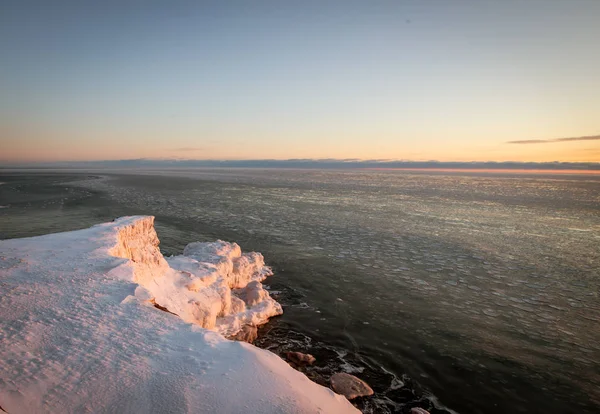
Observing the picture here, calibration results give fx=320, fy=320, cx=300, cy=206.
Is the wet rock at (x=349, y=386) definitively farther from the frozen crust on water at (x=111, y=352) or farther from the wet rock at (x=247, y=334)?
the wet rock at (x=247, y=334)

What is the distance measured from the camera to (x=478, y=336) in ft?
27.2

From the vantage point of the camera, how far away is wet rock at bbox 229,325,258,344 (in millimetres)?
7805

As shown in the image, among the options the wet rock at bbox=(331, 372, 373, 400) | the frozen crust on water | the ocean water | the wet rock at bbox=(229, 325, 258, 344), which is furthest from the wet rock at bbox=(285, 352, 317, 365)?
the frozen crust on water

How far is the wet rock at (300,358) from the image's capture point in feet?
23.0

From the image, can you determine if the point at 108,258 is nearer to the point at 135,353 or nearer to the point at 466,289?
the point at 135,353

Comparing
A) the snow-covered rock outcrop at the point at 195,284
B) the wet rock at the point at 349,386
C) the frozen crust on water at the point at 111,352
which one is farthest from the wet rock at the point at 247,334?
the wet rock at the point at 349,386

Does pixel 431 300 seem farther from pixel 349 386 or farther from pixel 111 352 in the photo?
pixel 111 352

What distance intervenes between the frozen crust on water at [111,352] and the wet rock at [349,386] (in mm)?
1328

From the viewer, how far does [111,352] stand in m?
4.41

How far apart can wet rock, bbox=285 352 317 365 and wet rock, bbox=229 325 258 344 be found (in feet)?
3.81

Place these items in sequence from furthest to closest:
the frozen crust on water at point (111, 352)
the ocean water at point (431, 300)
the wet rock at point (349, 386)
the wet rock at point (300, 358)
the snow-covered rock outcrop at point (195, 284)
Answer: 1. the snow-covered rock outcrop at point (195, 284)
2. the wet rock at point (300, 358)
3. the ocean water at point (431, 300)
4. the wet rock at point (349, 386)
5. the frozen crust on water at point (111, 352)

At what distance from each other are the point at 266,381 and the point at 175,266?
6142 mm

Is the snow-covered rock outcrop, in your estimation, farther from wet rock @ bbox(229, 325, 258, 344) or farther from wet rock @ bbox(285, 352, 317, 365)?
wet rock @ bbox(285, 352, 317, 365)

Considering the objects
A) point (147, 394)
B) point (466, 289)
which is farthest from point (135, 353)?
point (466, 289)
